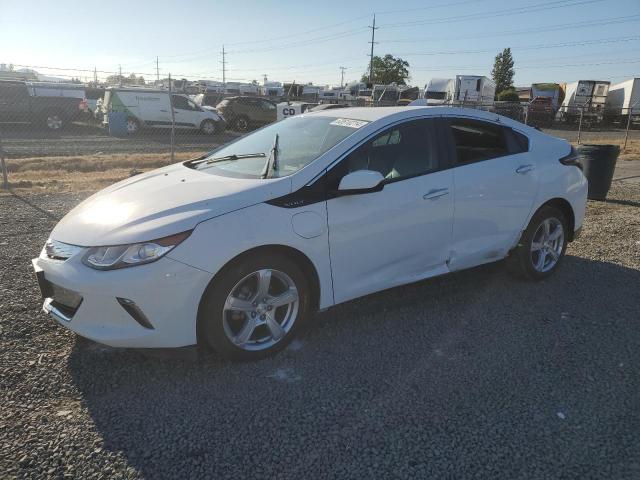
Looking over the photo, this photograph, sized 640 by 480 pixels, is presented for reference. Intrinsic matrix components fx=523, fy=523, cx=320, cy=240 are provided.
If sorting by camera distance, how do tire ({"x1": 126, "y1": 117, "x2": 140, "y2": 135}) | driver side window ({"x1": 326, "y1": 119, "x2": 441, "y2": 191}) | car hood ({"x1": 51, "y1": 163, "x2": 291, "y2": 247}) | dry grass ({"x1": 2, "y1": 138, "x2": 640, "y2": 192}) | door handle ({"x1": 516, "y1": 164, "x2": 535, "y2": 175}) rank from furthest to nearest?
tire ({"x1": 126, "y1": 117, "x2": 140, "y2": 135})
dry grass ({"x1": 2, "y1": 138, "x2": 640, "y2": 192})
door handle ({"x1": 516, "y1": 164, "x2": 535, "y2": 175})
driver side window ({"x1": 326, "y1": 119, "x2": 441, "y2": 191})
car hood ({"x1": 51, "y1": 163, "x2": 291, "y2": 247})

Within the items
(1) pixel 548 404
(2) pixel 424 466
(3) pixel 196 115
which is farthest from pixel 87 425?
(3) pixel 196 115

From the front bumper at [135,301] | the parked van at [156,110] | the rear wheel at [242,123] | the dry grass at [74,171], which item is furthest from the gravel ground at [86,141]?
the front bumper at [135,301]

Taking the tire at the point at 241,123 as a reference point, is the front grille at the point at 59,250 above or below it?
above

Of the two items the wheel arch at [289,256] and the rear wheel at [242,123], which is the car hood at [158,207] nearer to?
the wheel arch at [289,256]

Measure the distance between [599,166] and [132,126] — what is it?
58.9 feet

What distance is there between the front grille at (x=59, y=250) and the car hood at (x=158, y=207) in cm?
3

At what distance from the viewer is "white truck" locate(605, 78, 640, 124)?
36.5m

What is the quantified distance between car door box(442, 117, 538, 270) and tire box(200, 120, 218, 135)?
1902 cm

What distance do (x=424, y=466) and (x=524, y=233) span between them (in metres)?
2.75

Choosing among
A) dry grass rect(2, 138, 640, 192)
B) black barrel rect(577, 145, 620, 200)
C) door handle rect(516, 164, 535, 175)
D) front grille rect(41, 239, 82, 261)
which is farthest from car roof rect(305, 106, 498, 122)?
dry grass rect(2, 138, 640, 192)

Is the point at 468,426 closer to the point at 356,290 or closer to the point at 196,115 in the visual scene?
the point at 356,290

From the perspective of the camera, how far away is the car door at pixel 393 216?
3469mm

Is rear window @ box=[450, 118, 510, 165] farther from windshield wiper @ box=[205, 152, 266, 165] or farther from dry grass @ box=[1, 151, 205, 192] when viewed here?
dry grass @ box=[1, 151, 205, 192]

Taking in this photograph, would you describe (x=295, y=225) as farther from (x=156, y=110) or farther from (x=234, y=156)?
(x=156, y=110)
